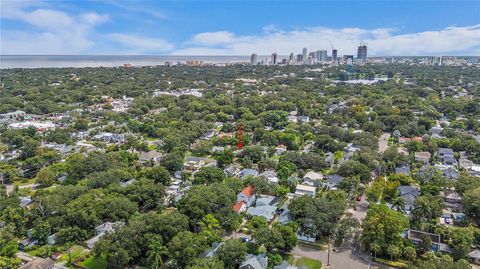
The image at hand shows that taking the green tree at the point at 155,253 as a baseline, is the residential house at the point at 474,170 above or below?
below

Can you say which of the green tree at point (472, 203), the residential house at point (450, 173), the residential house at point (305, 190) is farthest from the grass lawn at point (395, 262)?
the residential house at point (450, 173)

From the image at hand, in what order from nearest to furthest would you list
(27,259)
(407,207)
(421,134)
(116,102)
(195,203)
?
(27,259)
(195,203)
(407,207)
(421,134)
(116,102)

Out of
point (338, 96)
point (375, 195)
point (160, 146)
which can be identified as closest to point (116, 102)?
point (160, 146)

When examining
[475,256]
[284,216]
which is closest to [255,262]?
[284,216]

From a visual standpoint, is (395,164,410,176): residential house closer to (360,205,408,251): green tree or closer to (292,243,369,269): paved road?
(360,205,408,251): green tree

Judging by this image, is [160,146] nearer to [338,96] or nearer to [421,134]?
[421,134]

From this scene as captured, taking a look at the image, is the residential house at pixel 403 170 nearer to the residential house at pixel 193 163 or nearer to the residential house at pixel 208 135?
the residential house at pixel 193 163
